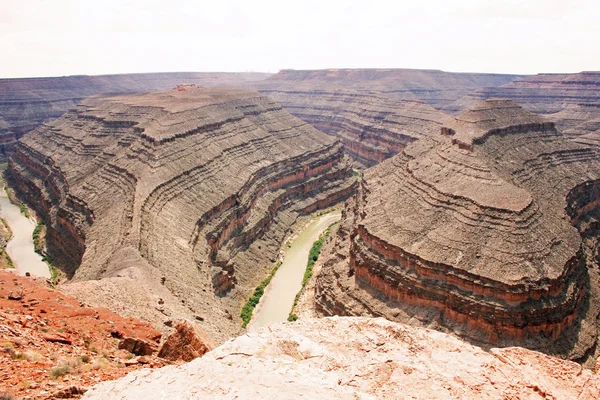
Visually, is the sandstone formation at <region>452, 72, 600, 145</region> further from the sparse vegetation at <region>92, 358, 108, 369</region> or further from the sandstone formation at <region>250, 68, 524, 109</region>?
the sparse vegetation at <region>92, 358, 108, 369</region>

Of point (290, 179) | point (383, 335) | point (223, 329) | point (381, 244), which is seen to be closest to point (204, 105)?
point (290, 179)

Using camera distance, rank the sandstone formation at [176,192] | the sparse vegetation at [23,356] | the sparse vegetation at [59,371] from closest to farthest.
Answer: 1. the sparse vegetation at [59,371]
2. the sparse vegetation at [23,356]
3. the sandstone formation at [176,192]

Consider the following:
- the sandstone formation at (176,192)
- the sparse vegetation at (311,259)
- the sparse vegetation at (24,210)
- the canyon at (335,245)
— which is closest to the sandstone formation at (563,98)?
the canyon at (335,245)

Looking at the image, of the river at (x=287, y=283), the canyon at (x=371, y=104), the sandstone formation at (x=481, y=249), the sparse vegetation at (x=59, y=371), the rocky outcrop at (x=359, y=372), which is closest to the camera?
the rocky outcrop at (x=359, y=372)

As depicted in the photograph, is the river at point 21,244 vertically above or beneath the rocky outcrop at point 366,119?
beneath

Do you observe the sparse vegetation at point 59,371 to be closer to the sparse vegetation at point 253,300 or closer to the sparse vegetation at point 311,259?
the sparse vegetation at point 253,300

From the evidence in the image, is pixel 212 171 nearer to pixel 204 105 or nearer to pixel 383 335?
pixel 204 105
